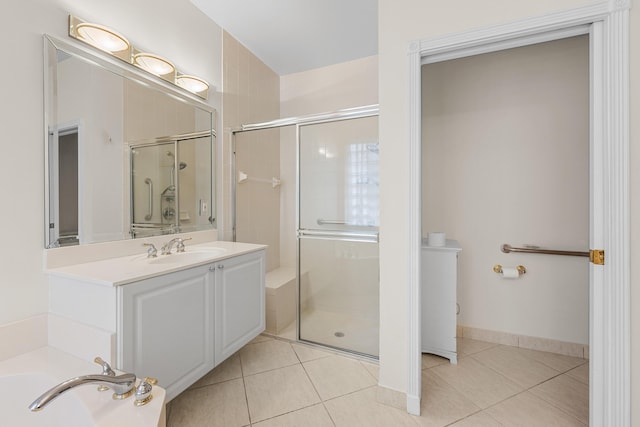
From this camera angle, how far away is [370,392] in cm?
177

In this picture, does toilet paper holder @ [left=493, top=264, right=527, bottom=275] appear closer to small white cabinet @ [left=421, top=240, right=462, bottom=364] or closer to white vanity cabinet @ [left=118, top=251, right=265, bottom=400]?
small white cabinet @ [left=421, top=240, right=462, bottom=364]

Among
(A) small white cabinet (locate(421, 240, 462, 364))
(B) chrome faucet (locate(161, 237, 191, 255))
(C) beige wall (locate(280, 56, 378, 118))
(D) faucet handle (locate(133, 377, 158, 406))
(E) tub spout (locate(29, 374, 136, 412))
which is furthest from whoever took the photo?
(C) beige wall (locate(280, 56, 378, 118))

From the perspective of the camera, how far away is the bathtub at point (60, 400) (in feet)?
3.05

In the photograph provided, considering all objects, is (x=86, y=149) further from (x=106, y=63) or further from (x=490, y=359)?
(x=490, y=359)

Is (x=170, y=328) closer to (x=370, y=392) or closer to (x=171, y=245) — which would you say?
(x=171, y=245)

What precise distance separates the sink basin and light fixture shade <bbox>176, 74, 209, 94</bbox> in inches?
49.2

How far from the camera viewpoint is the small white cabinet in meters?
2.10

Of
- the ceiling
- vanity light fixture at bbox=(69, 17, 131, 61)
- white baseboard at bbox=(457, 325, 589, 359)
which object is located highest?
the ceiling

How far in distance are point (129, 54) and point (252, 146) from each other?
4.24 ft

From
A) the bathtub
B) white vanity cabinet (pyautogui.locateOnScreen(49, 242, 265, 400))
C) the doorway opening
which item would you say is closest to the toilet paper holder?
the doorway opening

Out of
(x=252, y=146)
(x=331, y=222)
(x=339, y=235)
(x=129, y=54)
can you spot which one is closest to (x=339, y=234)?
(x=339, y=235)

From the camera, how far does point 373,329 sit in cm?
221
